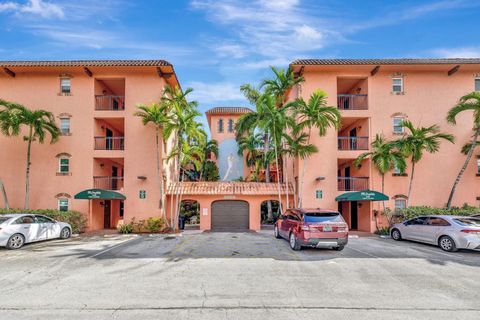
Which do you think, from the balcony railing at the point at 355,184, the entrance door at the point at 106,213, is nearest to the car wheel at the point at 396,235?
the balcony railing at the point at 355,184

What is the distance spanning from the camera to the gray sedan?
1181 cm

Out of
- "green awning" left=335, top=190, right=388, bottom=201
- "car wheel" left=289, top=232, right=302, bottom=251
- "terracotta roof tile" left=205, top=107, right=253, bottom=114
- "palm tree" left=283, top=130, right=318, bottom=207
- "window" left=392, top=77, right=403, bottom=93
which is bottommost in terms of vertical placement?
"car wheel" left=289, top=232, right=302, bottom=251

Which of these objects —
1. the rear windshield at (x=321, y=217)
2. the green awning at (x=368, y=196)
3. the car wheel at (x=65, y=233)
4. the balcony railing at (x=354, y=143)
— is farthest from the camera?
the balcony railing at (x=354, y=143)

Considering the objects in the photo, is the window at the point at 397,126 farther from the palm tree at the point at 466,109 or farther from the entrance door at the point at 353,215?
the entrance door at the point at 353,215

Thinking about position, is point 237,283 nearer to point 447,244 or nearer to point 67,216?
point 447,244

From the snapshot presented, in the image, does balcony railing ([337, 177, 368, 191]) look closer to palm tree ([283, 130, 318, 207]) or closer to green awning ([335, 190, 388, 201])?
green awning ([335, 190, 388, 201])

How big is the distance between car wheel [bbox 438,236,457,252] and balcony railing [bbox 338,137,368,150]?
845 centimetres

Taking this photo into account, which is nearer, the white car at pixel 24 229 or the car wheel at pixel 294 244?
the car wheel at pixel 294 244

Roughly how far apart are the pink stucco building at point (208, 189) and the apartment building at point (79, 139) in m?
0.06

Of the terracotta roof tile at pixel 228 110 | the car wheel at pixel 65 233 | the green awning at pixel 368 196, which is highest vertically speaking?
the terracotta roof tile at pixel 228 110

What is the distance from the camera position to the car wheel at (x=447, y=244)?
1221 centimetres

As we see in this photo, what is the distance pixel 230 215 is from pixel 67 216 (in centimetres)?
990

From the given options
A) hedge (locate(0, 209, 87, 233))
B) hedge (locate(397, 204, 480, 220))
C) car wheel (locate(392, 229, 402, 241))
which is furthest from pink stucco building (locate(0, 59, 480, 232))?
car wheel (locate(392, 229, 402, 241))

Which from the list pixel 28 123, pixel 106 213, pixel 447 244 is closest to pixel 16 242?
pixel 28 123
